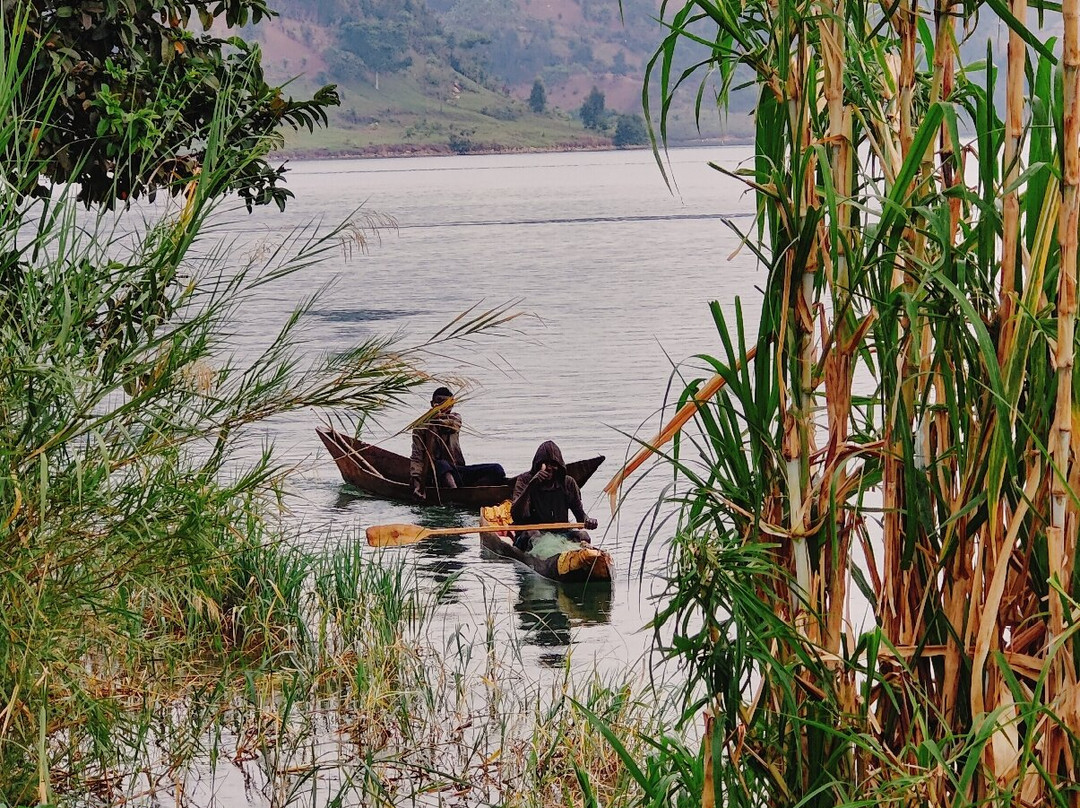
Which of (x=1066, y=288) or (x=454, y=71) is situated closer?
(x=1066, y=288)

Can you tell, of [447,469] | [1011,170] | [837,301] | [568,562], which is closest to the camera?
[1011,170]

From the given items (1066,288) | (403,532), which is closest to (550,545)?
(403,532)

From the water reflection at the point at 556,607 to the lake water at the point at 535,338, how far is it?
2cm

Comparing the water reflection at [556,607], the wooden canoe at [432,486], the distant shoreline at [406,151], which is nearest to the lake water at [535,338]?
the water reflection at [556,607]

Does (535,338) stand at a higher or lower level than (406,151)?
lower

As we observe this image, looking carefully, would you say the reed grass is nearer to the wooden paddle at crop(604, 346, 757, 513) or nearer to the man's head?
the man's head

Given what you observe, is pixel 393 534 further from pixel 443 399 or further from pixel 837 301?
pixel 837 301

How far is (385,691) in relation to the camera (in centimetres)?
636

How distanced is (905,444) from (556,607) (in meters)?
8.85

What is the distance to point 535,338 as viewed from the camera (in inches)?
1259

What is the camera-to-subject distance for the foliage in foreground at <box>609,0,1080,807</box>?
6.13 ft

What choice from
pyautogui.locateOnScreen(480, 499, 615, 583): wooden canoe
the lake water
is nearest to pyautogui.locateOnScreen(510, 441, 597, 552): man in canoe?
pyautogui.locateOnScreen(480, 499, 615, 583): wooden canoe

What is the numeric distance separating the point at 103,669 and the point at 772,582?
4.07 m

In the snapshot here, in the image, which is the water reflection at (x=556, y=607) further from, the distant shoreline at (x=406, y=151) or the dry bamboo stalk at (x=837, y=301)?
the distant shoreline at (x=406, y=151)
